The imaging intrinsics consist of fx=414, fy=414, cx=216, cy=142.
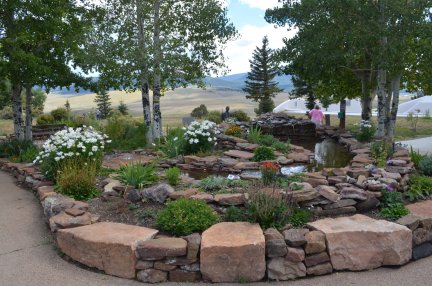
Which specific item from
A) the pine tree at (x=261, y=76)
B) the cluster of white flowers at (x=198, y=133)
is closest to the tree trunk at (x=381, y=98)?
the cluster of white flowers at (x=198, y=133)

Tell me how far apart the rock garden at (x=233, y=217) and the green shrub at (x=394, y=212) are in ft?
0.04

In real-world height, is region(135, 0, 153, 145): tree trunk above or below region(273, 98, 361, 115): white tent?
above

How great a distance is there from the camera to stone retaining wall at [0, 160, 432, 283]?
14.8ft

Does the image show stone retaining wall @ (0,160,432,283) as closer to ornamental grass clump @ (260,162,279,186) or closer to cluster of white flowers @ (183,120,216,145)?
ornamental grass clump @ (260,162,279,186)

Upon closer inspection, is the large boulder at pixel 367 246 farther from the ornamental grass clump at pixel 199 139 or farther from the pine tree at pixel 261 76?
the pine tree at pixel 261 76

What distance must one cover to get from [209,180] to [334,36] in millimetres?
8014

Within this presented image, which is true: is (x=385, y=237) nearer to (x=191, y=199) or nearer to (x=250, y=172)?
(x=191, y=199)

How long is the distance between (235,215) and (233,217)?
39mm

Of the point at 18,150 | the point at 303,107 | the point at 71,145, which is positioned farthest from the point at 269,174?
the point at 303,107

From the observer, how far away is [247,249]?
14.7 feet

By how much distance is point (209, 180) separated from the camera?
6.76 meters

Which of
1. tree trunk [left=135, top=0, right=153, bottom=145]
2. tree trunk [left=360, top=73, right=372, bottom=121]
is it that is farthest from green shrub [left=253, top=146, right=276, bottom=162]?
tree trunk [left=360, top=73, right=372, bottom=121]

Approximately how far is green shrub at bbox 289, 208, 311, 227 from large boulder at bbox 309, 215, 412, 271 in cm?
37

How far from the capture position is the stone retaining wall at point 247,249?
4.50m
